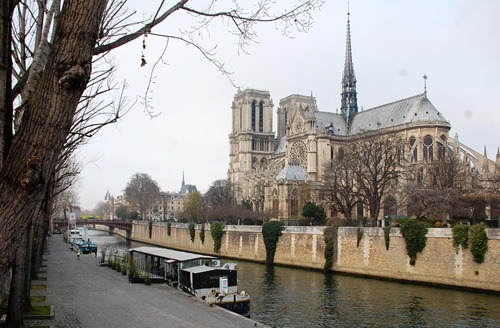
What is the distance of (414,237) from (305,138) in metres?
60.8

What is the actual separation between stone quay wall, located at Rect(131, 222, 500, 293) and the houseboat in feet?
40.8

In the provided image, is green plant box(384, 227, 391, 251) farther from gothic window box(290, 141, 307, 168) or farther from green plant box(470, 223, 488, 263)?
gothic window box(290, 141, 307, 168)

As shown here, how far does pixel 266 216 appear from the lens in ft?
252

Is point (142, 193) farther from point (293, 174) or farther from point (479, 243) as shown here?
point (479, 243)

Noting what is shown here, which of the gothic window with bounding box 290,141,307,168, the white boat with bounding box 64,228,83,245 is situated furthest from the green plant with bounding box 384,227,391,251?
the gothic window with bounding box 290,141,307,168

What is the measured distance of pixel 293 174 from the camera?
82.2m

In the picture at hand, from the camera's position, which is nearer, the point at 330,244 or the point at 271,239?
the point at 330,244

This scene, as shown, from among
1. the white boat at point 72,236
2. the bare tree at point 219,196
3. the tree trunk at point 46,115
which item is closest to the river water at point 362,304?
the tree trunk at point 46,115

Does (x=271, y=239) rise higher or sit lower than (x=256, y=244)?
higher

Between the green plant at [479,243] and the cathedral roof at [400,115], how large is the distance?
4521 cm

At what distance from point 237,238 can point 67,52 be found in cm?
5229

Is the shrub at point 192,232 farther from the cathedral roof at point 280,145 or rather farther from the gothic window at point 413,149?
the cathedral roof at point 280,145

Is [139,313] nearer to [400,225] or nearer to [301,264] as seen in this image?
[400,225]

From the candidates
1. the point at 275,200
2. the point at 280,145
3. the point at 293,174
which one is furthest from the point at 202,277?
the point at 280,145
